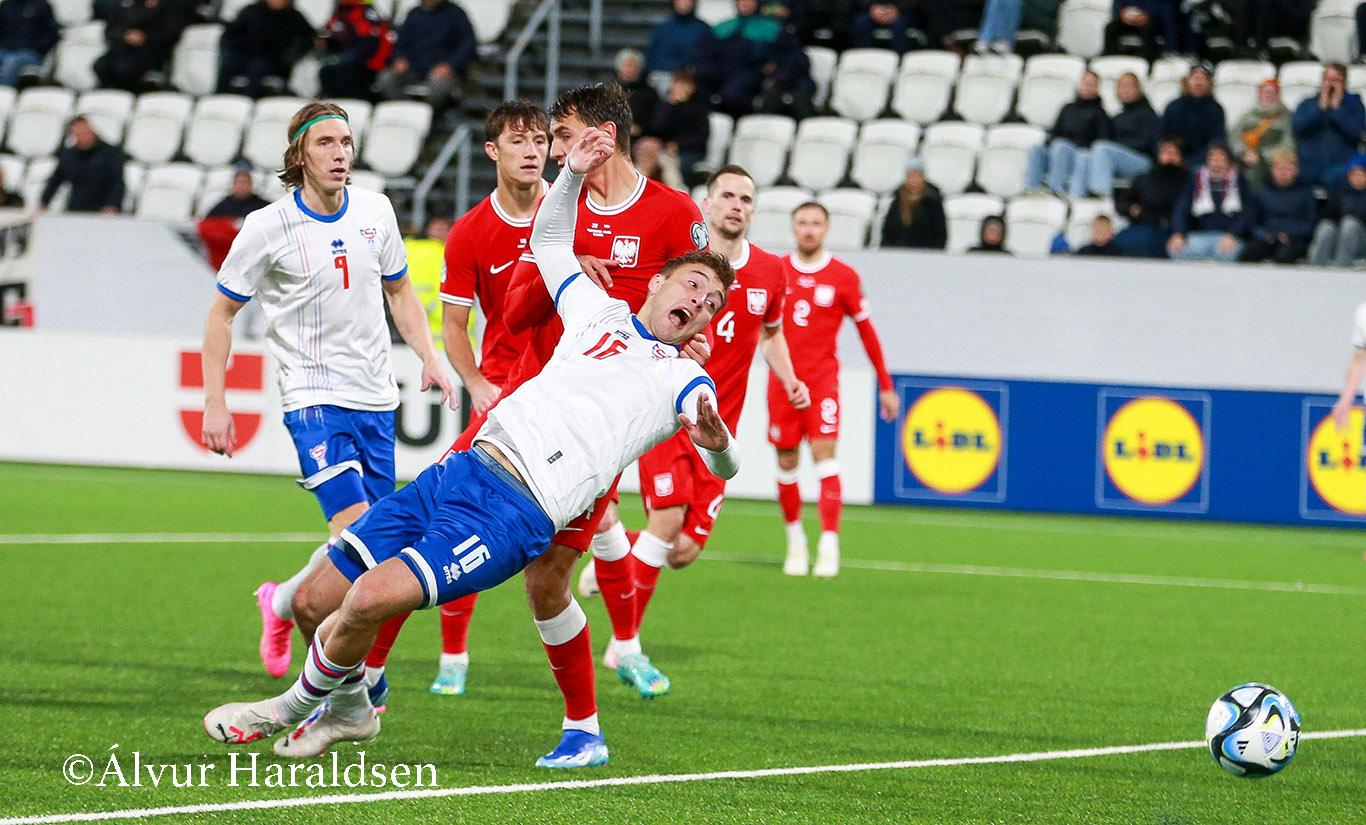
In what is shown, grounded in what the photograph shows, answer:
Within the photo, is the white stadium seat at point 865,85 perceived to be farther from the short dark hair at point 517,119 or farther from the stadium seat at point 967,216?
the short dark hair at point 517,119

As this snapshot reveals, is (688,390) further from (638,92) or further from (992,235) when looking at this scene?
(638,92)

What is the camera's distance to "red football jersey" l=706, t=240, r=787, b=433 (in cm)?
862

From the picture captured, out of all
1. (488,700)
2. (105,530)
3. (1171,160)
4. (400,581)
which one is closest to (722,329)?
(488,700)

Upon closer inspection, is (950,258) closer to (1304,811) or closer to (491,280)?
(491,280)

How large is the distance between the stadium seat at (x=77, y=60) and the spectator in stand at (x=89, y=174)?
3043 mm

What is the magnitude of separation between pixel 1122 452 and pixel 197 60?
12.3 m

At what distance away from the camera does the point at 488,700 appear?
7.36m

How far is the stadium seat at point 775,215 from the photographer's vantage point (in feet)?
59.3

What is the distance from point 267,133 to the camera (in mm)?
20703

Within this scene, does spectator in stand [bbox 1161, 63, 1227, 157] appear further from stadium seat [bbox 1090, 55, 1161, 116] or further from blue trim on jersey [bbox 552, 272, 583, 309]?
blue trim on jersey [bbox 552, 272, 583, 309]

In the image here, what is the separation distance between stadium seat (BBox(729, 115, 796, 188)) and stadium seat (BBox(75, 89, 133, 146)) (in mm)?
7263

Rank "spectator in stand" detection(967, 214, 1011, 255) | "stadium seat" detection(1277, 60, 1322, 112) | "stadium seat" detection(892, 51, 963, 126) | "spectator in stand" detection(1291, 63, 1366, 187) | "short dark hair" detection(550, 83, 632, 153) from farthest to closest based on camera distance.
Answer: "stadium seat" detection(892, 51, 963, 126)
"stadium seat" detection(1277, 60, 1322, 112)
"spectator in stand" detection(1291, 63, 1366, 187)
"spectator in stand" detection(967, 214, 1011, 255)
"short dark hair" detection(550, 83, 632, 153)

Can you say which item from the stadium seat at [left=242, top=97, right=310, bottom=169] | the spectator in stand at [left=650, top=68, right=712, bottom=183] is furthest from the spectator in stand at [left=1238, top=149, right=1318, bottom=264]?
the stadium seat at [left=242, top=97, right=310, bottom=169]

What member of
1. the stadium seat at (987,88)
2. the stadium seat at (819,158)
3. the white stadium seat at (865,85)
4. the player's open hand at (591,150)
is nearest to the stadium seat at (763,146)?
the stadium seat at (819,158)
